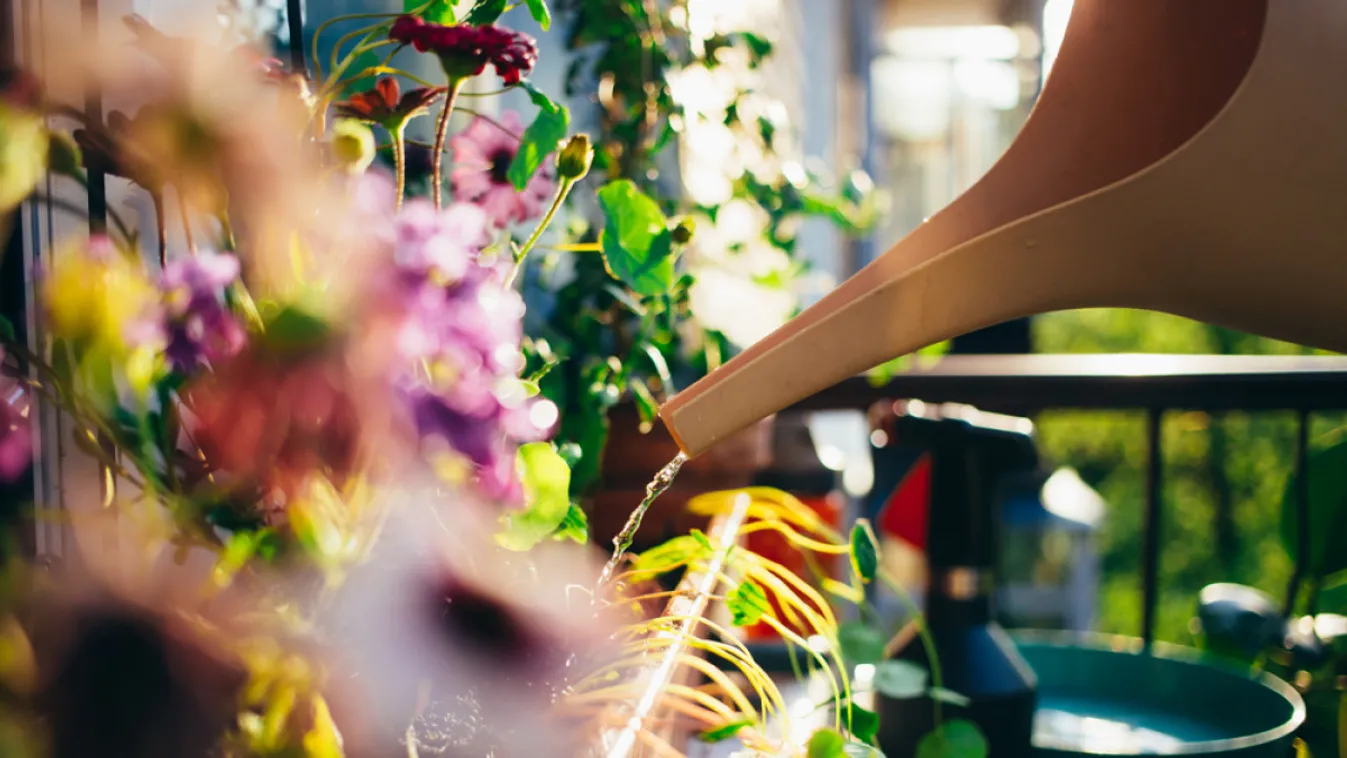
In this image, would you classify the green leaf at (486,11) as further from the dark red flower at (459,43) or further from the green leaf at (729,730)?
the green leaf at (729,730)

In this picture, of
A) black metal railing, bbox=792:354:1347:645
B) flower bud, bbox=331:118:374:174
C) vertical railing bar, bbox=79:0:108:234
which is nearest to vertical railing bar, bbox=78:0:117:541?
vertical railing bar, bbox=79:0:108:234

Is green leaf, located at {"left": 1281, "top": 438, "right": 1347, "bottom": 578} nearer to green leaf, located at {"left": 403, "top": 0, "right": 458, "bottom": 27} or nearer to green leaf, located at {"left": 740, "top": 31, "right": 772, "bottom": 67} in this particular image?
green leaf, located at {"left": 740, "top": 31, "right": 772, "bottom": 67}

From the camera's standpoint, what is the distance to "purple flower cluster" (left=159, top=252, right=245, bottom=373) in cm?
25

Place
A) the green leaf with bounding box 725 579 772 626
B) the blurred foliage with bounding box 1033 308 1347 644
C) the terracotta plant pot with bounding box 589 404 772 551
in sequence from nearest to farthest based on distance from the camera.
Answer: the green leaf with bounding box 725 579 772 626, the terracotta plant pot with bounding box 589 404 772 551, the blurred foliage with bounding box 1033 308 1347 644

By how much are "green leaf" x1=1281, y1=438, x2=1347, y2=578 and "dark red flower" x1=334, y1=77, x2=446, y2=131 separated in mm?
878

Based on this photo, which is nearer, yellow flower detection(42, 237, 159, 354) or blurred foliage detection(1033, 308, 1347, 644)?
yellow flower detection(42, 237, 159, 354)

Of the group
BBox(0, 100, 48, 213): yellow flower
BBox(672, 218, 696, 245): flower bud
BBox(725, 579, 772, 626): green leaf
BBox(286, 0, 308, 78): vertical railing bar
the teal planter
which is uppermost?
BBox(286, 0, 308, 78): vertical railing bar

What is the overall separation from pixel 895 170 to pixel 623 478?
17.1 ft

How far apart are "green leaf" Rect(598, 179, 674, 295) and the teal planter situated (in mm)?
438

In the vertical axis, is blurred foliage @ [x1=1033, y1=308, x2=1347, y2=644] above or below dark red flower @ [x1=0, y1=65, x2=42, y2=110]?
below

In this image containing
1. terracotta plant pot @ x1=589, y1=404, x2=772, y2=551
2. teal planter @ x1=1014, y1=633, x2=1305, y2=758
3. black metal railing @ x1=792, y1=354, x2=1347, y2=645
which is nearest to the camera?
teal planter @ x1=1014, y1=633, x2=1305, y2=758

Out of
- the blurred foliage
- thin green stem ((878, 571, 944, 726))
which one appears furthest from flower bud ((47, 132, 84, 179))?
the blurred foliage

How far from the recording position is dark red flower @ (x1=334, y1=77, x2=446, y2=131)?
0.39 metres

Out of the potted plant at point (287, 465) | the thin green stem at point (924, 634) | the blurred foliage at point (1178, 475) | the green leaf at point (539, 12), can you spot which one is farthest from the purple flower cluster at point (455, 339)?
the blurred foliage at point (1178, 475)
